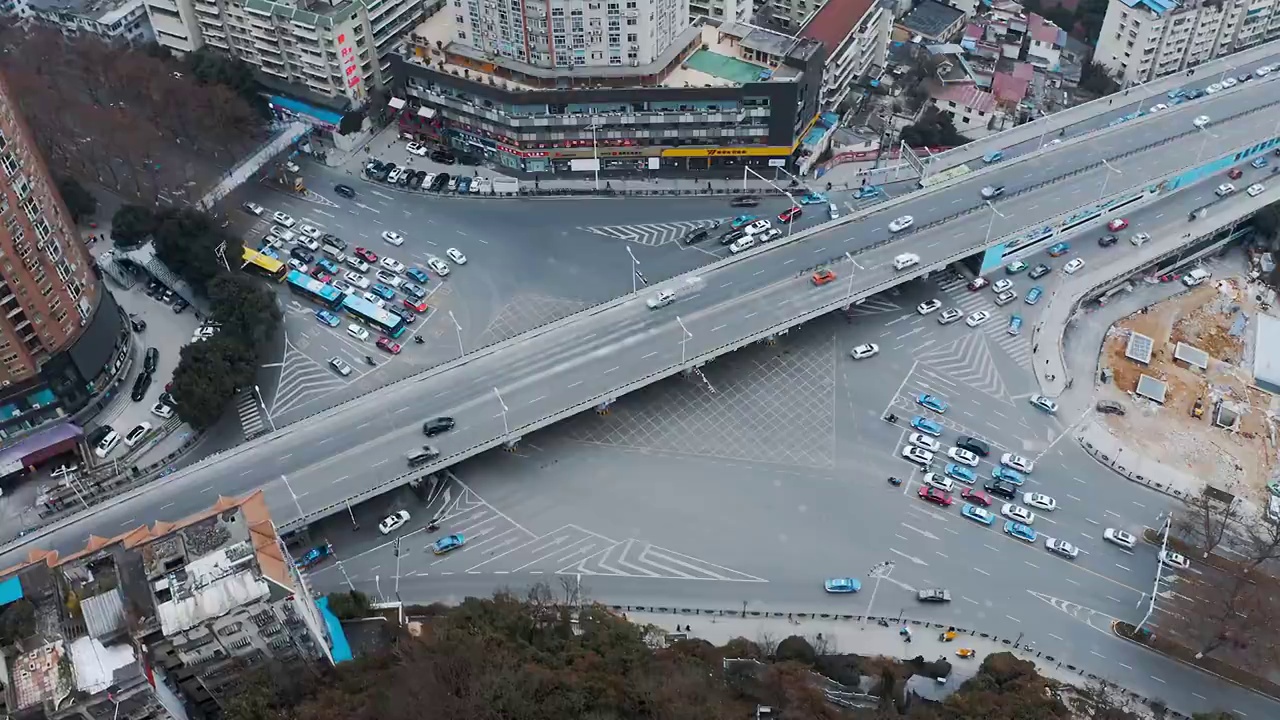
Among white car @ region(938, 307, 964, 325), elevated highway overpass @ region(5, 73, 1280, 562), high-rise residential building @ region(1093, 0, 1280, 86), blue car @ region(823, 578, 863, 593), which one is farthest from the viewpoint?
high-rise residential building @ region(1093, 0, 1280, 86)

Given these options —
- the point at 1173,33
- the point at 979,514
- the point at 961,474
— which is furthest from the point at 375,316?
the point at 1173,33

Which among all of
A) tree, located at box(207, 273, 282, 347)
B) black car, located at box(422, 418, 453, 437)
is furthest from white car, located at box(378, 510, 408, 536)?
tree, located at box(207, 273, 282, 347)

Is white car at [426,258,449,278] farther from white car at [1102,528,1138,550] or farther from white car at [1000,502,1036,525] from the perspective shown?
white car at [1102,528,1138,550]

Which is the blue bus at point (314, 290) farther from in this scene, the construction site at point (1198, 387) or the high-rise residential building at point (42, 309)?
the construction site at point (1198, 387)

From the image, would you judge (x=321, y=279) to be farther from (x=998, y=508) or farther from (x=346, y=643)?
(x=998, y=508)

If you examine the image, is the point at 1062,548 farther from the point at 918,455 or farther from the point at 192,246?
the point at 192,246

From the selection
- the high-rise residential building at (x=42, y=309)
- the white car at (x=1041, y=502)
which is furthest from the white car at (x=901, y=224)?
the high-rise residential building at (x=42, y=309)
